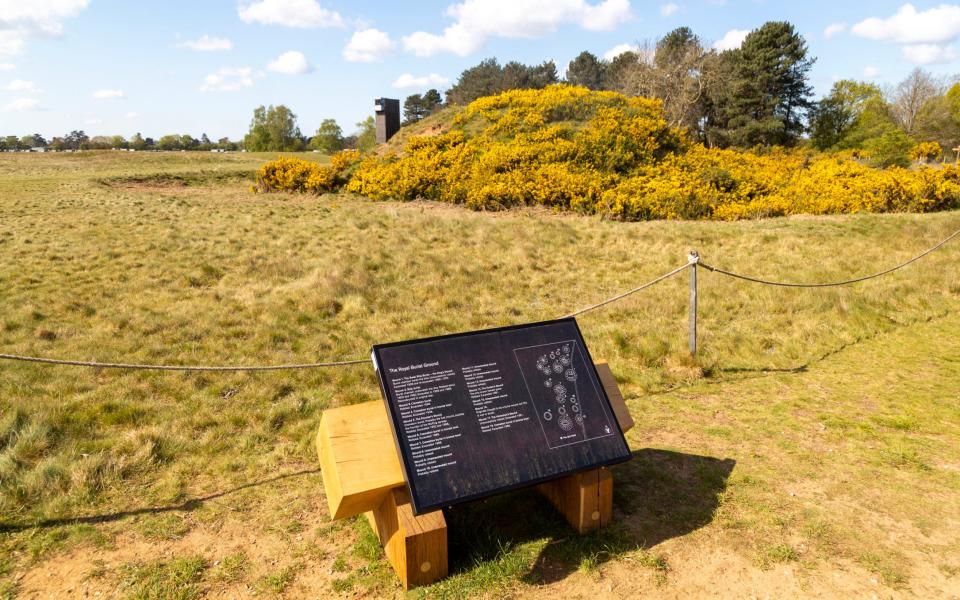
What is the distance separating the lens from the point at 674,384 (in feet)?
21.0

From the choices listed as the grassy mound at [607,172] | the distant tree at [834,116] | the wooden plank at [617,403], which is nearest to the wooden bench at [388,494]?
the wooden plank at [617,403]

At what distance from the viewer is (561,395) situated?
3637 mm

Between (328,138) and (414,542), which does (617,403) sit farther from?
(328,138)

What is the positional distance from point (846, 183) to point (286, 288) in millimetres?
18068

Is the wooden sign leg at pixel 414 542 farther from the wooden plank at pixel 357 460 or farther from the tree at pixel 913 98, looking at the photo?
the tree at pixel 913 98

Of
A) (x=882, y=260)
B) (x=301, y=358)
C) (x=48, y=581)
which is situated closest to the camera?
(x=48, y=581)

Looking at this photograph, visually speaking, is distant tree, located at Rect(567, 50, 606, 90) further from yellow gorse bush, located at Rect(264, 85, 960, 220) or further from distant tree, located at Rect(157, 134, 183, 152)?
distant tree, located at Rect(157, 134, 183, 152)

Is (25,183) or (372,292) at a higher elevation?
(25,183)

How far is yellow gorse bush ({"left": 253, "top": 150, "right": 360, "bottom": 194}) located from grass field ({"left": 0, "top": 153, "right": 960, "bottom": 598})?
35.6 ft

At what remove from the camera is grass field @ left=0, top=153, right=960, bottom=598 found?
11.0 ft

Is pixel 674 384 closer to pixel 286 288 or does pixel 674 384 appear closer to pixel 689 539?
pixel 689 539

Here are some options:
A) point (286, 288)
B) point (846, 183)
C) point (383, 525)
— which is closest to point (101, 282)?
point (286, 288)

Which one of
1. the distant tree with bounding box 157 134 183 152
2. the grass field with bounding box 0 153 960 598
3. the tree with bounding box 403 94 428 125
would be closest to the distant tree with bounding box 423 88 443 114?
the tree with bounding box 403 94 428 125

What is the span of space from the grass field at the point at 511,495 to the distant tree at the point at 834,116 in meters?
32.5
